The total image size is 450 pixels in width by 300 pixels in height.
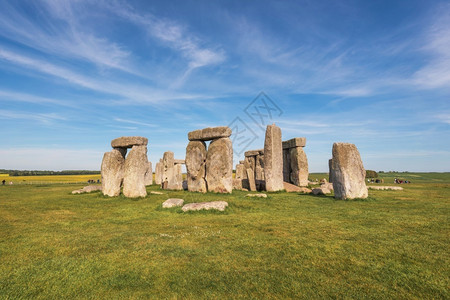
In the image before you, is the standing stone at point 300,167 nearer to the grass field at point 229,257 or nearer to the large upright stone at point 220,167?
the large upright stone at point 220,167

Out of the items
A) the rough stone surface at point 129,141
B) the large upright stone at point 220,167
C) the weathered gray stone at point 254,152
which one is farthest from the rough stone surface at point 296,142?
the rough stone surface at point 129,141

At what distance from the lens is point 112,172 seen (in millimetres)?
14086

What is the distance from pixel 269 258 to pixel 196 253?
133 centimetres

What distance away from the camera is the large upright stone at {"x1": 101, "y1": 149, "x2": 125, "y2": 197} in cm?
1393

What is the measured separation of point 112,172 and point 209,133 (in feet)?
19.9

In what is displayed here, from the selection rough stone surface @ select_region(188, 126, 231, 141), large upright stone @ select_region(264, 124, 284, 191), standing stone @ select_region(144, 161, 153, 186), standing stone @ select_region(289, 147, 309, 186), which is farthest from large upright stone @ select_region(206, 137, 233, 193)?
standing stone @ select_region(144, 161, 153, 186)

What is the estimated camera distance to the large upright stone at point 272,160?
630 inches

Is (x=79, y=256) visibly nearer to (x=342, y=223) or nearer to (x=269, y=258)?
(x=269, y=258)

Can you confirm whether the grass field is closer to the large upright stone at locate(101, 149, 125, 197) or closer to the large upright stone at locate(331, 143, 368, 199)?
the large upright stone at locate(331, 143, 368, 199)

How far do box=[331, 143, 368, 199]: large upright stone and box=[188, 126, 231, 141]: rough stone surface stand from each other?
249 inches

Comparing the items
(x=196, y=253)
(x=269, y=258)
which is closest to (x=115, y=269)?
(x=196, y=253)

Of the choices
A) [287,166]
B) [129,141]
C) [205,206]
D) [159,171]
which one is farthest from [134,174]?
[287,166]

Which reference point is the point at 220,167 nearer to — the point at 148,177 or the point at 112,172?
the point at 112,172

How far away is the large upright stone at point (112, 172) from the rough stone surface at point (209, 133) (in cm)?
469
